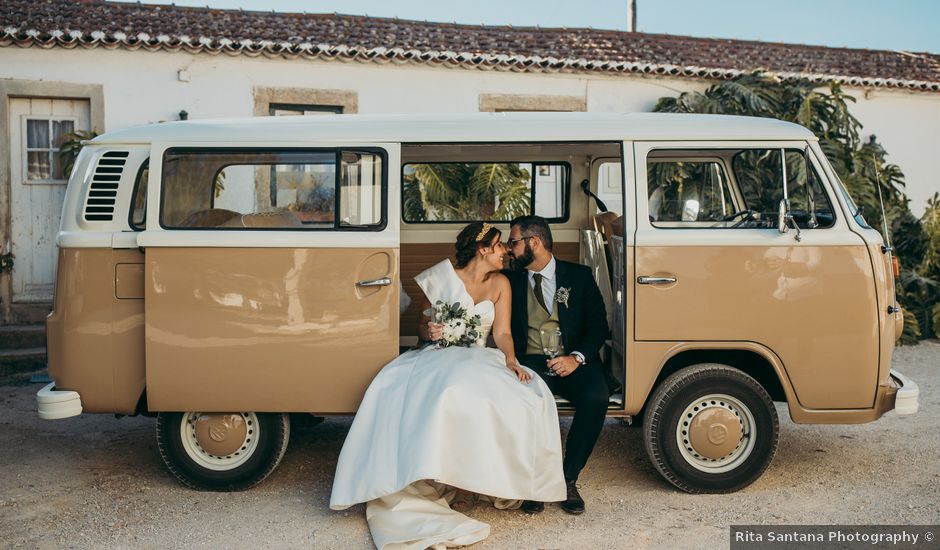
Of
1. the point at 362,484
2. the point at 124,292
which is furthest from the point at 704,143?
the point at 124,292

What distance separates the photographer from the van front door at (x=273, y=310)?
5.40 metres

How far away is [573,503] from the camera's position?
5312 mm

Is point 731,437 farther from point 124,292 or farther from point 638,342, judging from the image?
point 124,292

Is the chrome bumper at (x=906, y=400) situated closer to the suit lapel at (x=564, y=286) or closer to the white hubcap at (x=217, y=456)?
the suit lapel at (x=564, y=286)

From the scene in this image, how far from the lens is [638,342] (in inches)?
212

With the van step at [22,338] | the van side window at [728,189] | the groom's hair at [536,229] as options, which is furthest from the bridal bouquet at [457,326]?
the van step at [22,338]

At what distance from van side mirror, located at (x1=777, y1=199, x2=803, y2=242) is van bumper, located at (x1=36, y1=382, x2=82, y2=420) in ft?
14.4

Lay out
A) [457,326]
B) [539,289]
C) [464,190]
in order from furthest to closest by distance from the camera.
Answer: [464,190], [539,289], [457,326]

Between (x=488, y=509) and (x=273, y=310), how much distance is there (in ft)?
5.82

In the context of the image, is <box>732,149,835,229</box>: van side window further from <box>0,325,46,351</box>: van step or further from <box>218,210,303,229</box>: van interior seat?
<box>0,325,46,351</box>: van step

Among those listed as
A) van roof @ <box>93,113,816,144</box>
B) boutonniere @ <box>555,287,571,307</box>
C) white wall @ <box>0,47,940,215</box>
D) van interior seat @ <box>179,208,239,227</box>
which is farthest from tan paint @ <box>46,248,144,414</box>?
white wall @ <box>0,47,940,215</box>

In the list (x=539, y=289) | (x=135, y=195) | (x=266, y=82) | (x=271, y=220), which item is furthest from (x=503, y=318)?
(x=266, y=82)

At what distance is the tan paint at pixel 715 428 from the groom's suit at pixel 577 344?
22.4 inches

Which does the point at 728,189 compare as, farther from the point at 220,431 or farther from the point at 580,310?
the point at 220,431
